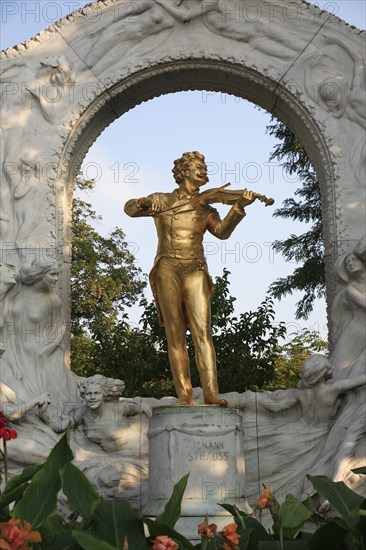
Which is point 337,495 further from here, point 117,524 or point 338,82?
point 338,82

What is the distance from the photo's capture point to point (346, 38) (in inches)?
375

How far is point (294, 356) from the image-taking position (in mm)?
20531

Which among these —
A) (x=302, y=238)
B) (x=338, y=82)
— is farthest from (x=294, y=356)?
(x=338, y=82)

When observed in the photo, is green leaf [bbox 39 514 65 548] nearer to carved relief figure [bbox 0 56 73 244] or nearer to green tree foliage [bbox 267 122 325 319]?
carved relief figure [bbox 0 56 73 244]

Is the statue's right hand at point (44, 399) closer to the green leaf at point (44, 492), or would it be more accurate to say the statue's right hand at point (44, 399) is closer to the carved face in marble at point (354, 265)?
the carved face in marble at point (354, 265)

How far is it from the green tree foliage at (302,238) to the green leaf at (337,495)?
1322 cm

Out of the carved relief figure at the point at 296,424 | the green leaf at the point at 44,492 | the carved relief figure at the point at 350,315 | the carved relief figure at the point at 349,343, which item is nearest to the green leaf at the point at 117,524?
the green leaf at the point at 44,492

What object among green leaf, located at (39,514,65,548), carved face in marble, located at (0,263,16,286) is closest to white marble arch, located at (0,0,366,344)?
carved face in marble, located at (0,263,16,286)

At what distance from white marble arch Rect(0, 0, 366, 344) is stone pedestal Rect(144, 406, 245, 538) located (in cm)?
232

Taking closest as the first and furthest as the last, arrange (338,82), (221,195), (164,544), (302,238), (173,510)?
(164,544)
(173,510)
(221,195)
(338,82)
(302,238)

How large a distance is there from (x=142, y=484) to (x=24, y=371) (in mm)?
1651

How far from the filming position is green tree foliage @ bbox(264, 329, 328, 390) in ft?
59.8

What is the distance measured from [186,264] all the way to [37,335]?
75.5 inches

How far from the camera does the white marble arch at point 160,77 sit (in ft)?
30.3
